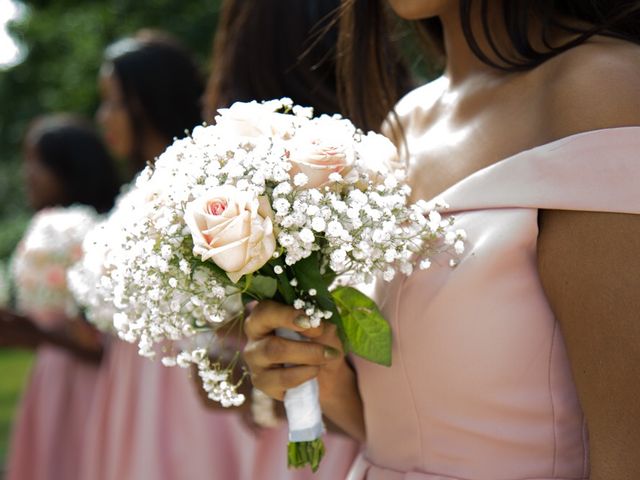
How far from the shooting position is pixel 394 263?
213 centimetres

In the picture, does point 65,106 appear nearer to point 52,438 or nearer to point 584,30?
point 52,438

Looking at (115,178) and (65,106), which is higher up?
(115,178)

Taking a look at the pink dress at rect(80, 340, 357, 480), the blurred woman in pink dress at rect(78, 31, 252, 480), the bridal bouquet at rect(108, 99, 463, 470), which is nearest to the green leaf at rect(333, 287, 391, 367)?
the bridal bouquet at rect(108, 99, 463, 470)

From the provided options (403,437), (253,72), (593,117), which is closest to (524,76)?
(593,117)

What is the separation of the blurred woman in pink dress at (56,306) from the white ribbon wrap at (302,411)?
3013 millimetres

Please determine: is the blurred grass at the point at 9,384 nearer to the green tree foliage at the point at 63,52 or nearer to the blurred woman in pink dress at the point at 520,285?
the green tree foliage at the point at 63,52

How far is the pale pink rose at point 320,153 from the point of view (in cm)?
196

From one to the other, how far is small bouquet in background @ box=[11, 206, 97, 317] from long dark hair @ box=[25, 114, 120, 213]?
1089 millimetres

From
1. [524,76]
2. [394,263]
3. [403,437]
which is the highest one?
[524,76]

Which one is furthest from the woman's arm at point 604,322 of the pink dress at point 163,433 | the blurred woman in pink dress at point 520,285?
the pink dress at point 163,433

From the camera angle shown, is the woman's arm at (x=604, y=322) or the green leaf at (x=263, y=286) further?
the green leaf at (x=263, y=286)

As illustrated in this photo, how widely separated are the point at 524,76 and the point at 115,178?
4565mm

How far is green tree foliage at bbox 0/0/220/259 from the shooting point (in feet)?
30.2

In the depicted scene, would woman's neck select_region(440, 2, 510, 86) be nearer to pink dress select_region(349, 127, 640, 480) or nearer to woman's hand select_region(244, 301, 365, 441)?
pink dress select_region(349, 127, 640, 480)
